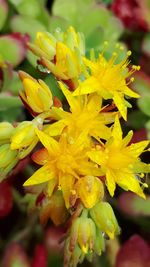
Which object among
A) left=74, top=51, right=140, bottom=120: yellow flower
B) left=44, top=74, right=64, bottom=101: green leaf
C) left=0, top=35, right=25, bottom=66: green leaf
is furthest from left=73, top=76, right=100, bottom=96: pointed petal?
left=0, top=35, right=25, bottom=66: green leaf

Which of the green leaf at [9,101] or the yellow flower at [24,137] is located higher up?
the yellow flower at [24,137]

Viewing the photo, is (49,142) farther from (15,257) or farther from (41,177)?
(15,257)

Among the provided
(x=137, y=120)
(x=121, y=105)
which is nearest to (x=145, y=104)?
(x=137, y=120)

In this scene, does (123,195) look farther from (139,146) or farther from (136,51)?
(136,51)

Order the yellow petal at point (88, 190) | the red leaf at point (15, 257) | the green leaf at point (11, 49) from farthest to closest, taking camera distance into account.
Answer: the green leaf at point (11, 49) → the red leaf at point (15, 257) → the yellow petal at point (88, 190)

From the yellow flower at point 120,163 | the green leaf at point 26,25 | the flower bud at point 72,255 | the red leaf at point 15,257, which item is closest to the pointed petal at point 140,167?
the yellow flower at point 120,163

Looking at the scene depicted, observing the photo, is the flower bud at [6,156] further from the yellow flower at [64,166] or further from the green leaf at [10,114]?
the green leaf at [10,114]

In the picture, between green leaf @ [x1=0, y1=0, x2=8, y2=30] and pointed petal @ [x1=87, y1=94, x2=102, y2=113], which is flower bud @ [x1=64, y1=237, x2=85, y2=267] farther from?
green leaf @ [x1=0, y1=0, x2=8, y2=30]
